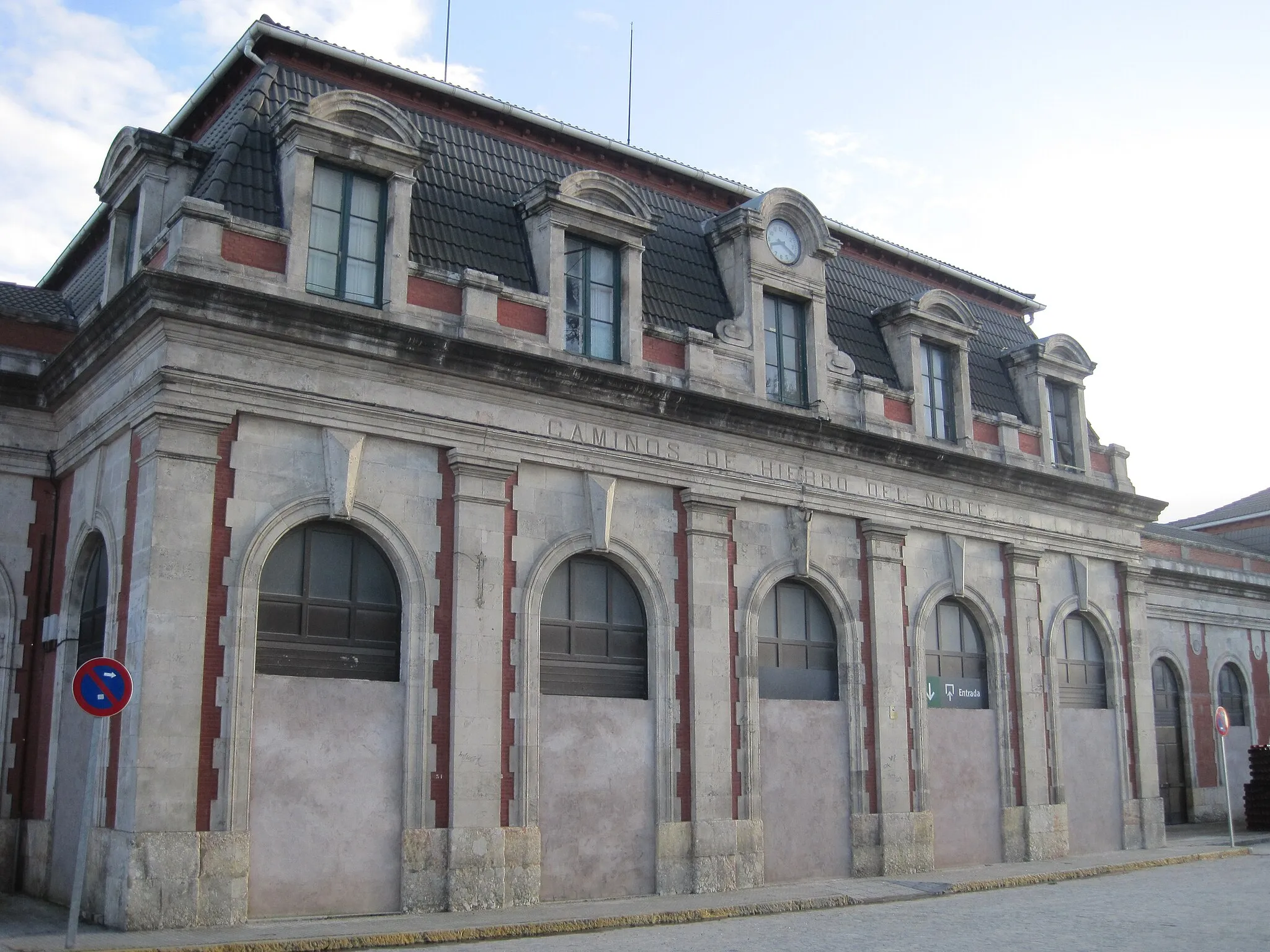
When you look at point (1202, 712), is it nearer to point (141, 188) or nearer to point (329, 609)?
point (329, 609)

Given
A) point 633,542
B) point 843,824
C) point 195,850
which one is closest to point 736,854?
point 843,824

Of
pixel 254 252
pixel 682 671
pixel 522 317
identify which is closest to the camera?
pixel 254 252

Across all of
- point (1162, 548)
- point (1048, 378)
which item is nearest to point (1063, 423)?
point (1048, 378)

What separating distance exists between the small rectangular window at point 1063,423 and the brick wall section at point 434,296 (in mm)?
Answer: 13537

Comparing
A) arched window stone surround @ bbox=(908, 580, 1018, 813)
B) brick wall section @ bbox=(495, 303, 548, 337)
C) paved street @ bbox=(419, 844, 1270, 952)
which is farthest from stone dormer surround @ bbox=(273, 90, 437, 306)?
arched window stone surround @ bbox=(908, 580, 1018, 813)

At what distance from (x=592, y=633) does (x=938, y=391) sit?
9121 millimetres

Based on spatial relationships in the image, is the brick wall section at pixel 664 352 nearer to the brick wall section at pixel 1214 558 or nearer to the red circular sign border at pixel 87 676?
the red circular sign border at pixel 87 676

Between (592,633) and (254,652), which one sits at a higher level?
(592,633)

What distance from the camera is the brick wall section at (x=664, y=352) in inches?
757

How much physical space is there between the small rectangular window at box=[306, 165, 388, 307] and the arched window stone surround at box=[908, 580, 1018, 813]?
1084cm

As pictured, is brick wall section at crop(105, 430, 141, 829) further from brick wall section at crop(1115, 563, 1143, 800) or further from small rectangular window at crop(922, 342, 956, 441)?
brick wall section at crop(1115, 563, 1143, 800)

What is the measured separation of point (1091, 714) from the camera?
24.7 m

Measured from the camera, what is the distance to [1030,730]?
914 inches

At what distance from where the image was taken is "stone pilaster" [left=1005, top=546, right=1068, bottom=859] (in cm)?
2261
